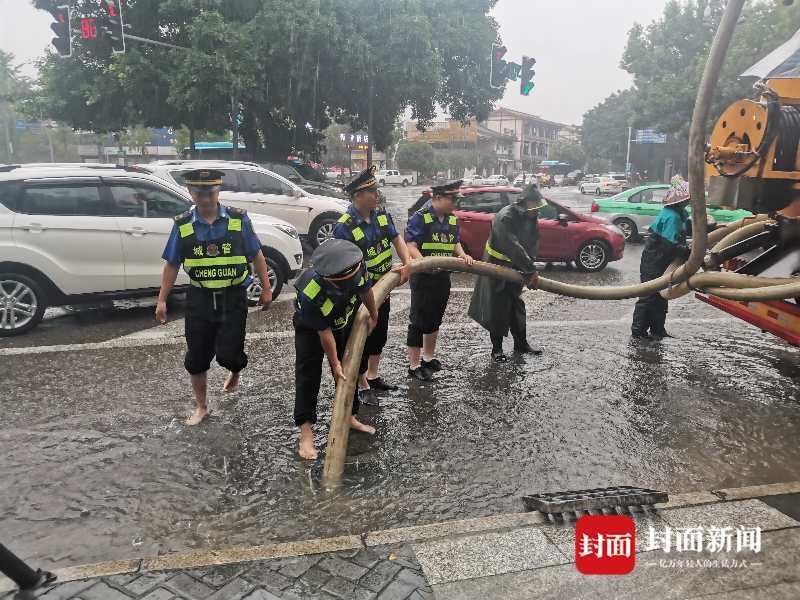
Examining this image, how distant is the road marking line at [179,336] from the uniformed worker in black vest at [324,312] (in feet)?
8.61

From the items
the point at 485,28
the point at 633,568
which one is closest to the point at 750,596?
the point at 633,568

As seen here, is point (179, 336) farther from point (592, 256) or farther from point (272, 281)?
point (592, 256)

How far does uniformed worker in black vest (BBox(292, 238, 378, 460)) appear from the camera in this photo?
11.3ft

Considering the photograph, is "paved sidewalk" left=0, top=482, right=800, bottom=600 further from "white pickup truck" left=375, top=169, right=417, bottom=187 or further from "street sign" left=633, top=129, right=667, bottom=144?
"street sign" left=633, top=129, right=667, bottom=144

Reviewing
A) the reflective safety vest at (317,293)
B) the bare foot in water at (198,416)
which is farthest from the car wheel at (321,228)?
the reflective safety vest at (317,293)

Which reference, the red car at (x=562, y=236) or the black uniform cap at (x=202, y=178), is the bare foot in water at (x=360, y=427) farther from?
the red car at (x=562, y=236)

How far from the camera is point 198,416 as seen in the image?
4.41 metres

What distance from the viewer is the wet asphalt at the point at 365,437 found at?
10.7 feet

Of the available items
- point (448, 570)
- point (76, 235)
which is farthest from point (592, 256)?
point (448, 570)

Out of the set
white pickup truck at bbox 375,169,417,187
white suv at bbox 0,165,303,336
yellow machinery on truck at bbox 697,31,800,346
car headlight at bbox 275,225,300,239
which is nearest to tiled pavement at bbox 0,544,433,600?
yellow machinery on truck at bbox 697,31,800,346

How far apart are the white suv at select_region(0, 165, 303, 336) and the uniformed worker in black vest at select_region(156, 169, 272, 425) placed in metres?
2.92

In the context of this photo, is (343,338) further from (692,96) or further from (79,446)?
(692,96)

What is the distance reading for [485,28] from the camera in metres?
20.7

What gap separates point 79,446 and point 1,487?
1.85 feet
